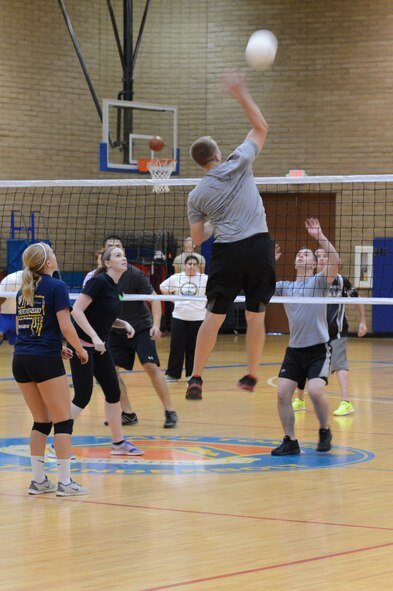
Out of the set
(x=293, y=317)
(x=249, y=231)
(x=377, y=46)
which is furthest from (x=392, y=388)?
(x=377, y=46)

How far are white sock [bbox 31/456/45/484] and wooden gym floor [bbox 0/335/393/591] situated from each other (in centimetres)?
15

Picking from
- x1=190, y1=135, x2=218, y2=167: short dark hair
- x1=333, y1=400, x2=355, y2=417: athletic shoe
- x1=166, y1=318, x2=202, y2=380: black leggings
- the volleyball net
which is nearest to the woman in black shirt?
x1=190, y1=135, x2=218, y2=167: short dark hair

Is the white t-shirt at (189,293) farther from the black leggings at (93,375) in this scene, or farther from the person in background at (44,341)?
the person in background at (44,341)

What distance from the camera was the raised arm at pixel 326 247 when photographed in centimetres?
838

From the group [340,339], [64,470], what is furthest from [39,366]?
[340,339]

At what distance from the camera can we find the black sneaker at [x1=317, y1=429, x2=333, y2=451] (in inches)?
374

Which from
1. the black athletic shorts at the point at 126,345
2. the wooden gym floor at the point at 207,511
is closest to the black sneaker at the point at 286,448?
the wooden gym floor at the point at 207,511

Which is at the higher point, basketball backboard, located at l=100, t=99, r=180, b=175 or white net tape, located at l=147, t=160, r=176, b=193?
basketball backboard, located at l=100, t=99, r=180, b=175

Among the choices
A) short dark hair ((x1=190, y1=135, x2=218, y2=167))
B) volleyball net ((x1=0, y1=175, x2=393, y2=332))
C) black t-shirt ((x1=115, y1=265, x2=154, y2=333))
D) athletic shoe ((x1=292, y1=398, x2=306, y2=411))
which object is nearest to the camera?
short dark hair ((x1=190, y1=135, x2=218, y2=167))

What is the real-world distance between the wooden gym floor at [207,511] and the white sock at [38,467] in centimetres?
15

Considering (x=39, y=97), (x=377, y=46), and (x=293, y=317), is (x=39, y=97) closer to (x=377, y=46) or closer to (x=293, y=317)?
(x=377, y=46)

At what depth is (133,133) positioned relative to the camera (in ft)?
75.6

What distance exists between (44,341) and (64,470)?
921mm

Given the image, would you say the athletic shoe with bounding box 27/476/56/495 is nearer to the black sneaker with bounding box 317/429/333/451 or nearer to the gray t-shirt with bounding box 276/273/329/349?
the gray t-shirt with bounding box 276/273/329/349
